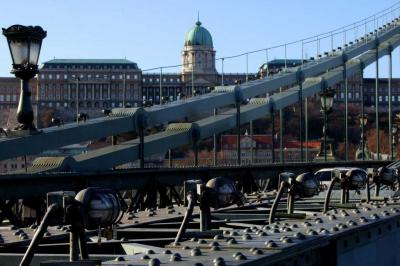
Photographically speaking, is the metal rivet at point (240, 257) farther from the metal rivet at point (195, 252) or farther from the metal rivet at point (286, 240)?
the metal rivet at point (286, 240)

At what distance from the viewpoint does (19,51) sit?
13367 mm

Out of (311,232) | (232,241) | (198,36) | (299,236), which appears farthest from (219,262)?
(198,36)

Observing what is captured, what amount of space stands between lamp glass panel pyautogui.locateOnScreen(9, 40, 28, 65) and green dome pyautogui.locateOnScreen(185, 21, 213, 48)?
100 meters

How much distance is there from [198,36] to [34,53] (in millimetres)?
103233

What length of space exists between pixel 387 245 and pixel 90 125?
46.8 ft

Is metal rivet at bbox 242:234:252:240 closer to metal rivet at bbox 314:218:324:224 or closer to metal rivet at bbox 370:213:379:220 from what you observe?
metal rivet at bbox 314:218:324:224

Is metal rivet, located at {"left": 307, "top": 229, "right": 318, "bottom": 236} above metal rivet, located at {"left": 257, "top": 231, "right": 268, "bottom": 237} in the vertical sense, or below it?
below

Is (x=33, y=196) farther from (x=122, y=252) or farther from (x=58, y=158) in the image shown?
(x=122, y=252)

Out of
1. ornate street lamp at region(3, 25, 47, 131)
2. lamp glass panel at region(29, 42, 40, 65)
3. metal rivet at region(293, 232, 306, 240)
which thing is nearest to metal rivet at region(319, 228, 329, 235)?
metal rivet at region(293, 232, 306, 240)

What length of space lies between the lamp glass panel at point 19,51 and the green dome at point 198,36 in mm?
100138

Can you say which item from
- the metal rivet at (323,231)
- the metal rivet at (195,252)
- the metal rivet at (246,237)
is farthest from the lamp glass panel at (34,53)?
the metal rivet at (195,252)

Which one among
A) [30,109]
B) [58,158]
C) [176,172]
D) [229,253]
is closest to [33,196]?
[30,109]

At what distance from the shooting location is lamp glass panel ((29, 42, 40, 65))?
43.5ft

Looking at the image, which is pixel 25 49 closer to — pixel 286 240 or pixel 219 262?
pixel 286 240
